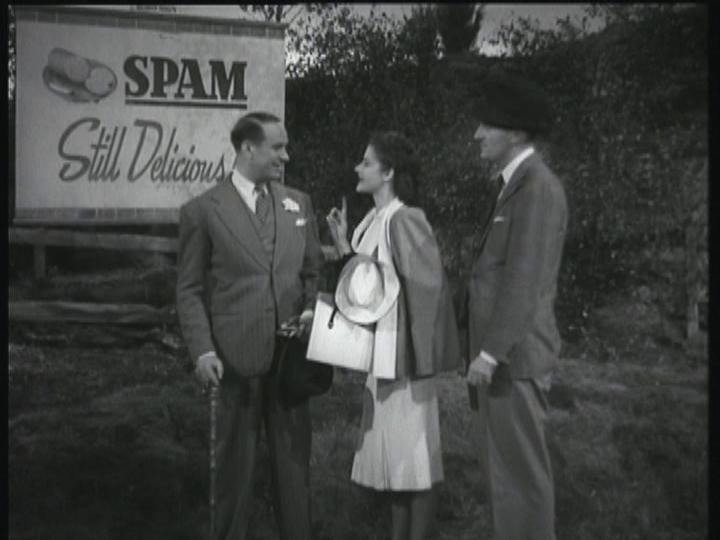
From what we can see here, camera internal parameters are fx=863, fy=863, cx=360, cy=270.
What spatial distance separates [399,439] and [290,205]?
0.89 meters

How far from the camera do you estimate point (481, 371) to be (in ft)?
8.48

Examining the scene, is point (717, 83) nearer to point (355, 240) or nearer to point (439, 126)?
point (439, 126)

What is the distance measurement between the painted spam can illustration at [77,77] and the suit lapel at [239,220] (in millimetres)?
842

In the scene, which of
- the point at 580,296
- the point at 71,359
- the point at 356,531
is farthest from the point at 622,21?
the point at 71,359

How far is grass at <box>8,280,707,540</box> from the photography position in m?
3.32


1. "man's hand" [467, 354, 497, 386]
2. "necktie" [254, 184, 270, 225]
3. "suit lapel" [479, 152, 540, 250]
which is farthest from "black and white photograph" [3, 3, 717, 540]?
"man's hand" [467, 354, 497, 386]

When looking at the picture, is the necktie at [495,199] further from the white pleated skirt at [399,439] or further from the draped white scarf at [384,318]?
the white pleated skirt at [399,439]

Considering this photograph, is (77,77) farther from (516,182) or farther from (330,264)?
(516,182)

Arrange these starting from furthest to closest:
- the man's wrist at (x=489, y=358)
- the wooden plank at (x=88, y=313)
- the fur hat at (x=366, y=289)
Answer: the wooden plank at (x=88, y=313)
the fur hat at (x=366, y=289)
the man's wrist at (x=489, y=358)

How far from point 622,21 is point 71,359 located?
8.44 ft

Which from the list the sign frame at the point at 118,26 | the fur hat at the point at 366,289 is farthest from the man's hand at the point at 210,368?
the sign frame at the point at 118,26

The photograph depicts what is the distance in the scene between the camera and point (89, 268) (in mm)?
3537

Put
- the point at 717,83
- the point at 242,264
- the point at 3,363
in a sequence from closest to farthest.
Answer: the point at 242,264, the point at 717,83, the point at 3,363

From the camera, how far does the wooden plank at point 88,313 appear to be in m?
3.53
